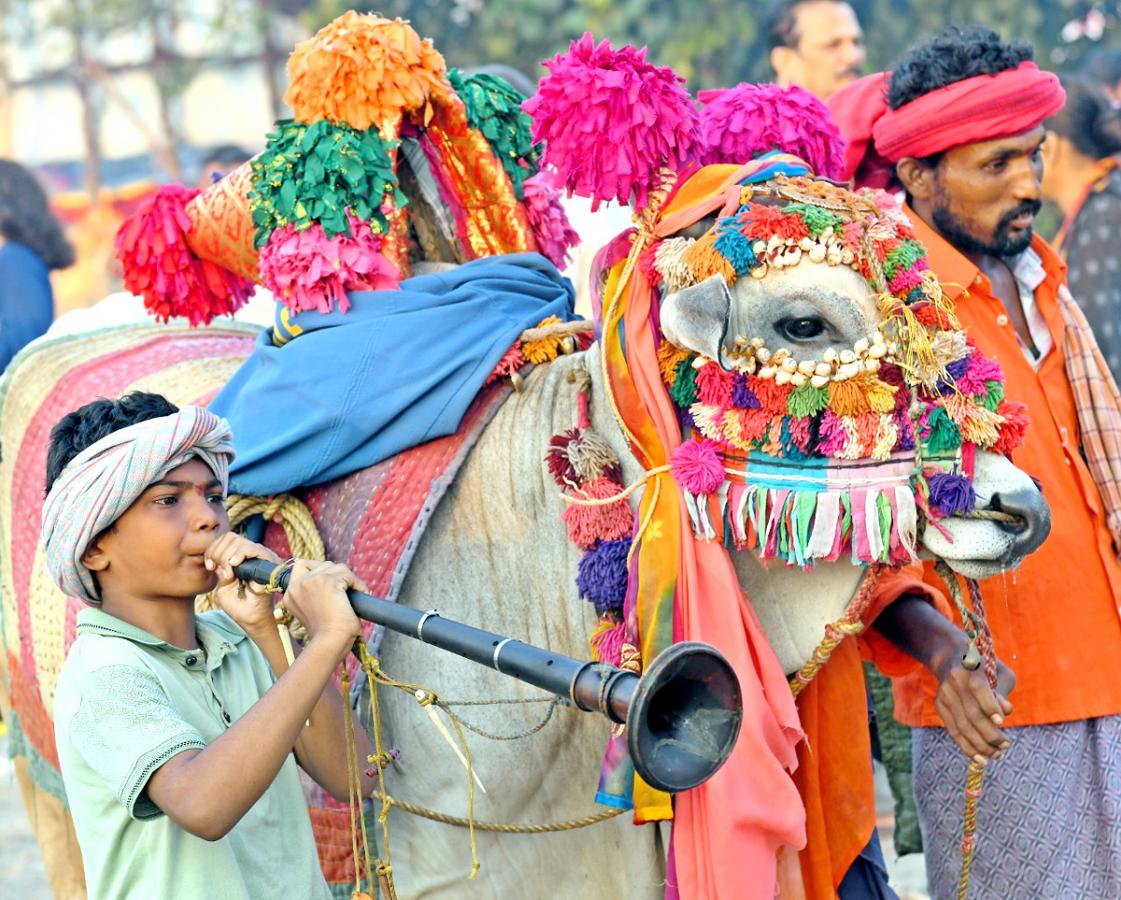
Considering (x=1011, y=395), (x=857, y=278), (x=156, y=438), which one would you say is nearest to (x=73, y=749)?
(x=156, y=438)

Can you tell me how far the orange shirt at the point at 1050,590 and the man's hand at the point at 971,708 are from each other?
601mm

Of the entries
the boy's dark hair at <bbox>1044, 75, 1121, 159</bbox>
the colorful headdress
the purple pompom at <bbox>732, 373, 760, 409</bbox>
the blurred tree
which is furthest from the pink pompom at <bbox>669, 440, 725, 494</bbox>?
the blurred tree

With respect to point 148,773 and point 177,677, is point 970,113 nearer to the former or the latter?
point 177,677

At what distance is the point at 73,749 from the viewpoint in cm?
286

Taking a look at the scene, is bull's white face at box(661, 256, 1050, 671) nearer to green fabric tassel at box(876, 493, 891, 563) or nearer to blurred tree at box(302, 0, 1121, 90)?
green fabric tassel at box(876, 493, 891, 563)

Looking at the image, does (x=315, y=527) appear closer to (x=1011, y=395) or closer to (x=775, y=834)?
(x=775, y=834)

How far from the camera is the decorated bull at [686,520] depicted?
3.14 m

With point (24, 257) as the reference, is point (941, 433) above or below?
above

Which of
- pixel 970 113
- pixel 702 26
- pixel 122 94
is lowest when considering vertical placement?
pixel 122 94

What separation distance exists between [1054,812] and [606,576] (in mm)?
1644

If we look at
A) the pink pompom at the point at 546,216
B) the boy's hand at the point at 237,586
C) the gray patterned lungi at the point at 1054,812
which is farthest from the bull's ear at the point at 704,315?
the gray patterned lungi at the point at 1054,812

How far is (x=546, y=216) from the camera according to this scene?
14.3 ft

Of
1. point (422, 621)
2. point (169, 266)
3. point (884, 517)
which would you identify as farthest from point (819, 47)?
point (422, 621)

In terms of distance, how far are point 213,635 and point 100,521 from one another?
359 millimetres
